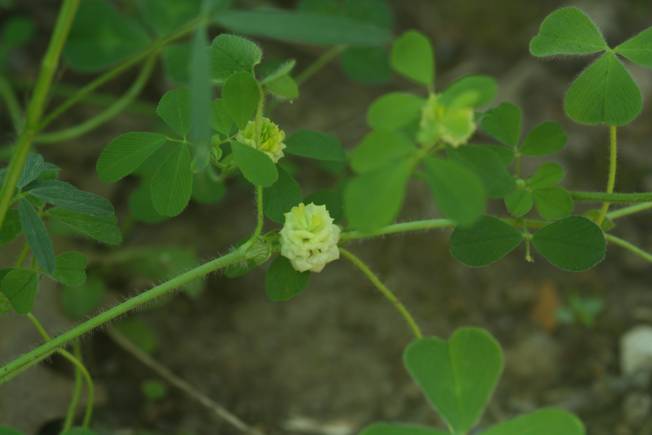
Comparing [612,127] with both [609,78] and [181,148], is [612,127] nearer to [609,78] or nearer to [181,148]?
[609,78]

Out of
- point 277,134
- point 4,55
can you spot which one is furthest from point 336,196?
point 4,55

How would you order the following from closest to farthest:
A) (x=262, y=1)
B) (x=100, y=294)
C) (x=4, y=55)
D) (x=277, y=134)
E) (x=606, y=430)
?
(x=277, y=134)
(x=606, y=430)
(x=100, y=294)
(x=4, y=55)
(x=262, y=1)

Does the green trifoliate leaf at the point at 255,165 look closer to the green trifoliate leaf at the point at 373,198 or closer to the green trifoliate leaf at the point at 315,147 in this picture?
the green trifoliate leaf at the point at 315,147

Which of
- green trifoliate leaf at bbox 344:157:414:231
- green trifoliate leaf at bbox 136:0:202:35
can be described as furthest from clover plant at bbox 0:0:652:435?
green trifoliate leaf at bbox 136:0:202:35

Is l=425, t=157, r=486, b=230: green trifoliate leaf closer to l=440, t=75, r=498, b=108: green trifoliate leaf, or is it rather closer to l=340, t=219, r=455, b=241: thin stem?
l=440, t=75, r=498, b=108: green trifoliate leaf

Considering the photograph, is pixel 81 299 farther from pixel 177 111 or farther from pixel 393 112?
pixel 393 112

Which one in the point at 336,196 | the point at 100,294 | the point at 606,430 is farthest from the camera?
the point at 100,294

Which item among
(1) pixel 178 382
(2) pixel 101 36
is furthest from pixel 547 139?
(2) pixel 101 36

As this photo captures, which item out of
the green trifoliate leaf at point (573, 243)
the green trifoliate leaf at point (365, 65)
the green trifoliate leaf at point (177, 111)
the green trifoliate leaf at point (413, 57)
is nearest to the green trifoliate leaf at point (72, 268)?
the green trifoliate leaf at point (177, 111)
